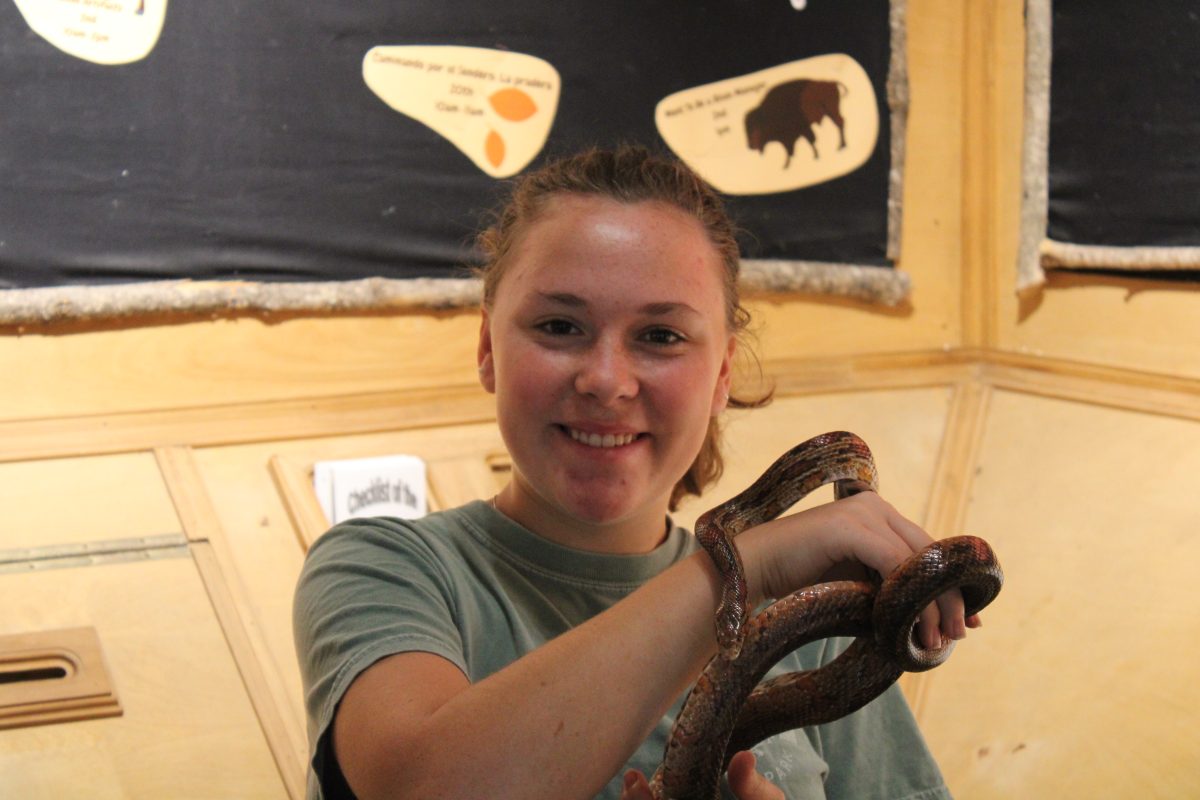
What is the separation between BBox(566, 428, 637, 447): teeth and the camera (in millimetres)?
1145

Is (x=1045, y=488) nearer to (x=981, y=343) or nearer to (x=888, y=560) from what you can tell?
(x=981, y=343)

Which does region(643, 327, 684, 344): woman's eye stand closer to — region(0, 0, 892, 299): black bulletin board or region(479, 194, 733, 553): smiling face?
region(479, 194, 733, 553): smiling face

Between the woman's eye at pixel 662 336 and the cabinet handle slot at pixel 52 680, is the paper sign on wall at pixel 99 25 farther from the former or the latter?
the woman's eye at pixel 662 336

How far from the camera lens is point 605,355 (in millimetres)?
1126

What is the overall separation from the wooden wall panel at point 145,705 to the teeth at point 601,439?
1.02 meters

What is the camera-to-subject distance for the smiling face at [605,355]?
3.72ft

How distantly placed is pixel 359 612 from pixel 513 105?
4.91ft

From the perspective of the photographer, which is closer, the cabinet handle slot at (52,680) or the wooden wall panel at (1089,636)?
the cabinet handle slot at (52,680)

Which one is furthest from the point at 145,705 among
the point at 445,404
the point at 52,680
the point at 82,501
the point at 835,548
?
the point at 835,548

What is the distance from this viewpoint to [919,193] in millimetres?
2766

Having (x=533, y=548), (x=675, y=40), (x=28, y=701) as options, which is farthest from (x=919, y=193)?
(x=28, y=701)

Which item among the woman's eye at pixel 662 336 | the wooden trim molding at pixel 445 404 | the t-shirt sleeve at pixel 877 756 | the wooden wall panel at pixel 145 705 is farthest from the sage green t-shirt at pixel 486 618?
the wooden trim molding at pixel 445 404

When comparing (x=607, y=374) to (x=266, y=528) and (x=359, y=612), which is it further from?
(x=266, y=528)

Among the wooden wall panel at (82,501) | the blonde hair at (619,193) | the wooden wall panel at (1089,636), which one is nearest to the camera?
the blonde hair at (619,193)
